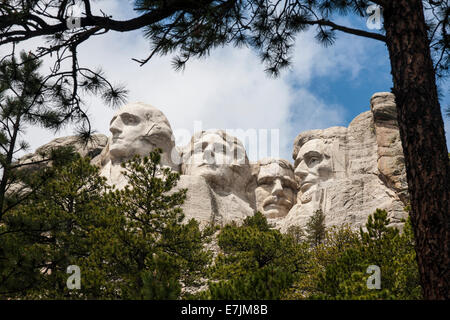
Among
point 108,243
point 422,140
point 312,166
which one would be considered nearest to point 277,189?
point 312,166

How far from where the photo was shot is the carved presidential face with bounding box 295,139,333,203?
28.6 m

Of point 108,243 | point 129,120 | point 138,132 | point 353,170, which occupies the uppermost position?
point 129,120

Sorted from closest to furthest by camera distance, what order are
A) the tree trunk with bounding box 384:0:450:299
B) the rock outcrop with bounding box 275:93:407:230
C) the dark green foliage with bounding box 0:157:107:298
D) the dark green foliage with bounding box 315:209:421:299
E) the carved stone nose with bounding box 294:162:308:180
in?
the tree trunk with bounding box 384:0:450:299 < the dark green foliage with bounding box 315:209:421:299 < the dark green foliage with bounding box 0:157:107:298 < the rock outcrop with bounding box 275:93:407:230 < the carved stone nose with bounding box 294:162:308:180

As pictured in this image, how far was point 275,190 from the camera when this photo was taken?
102 feet

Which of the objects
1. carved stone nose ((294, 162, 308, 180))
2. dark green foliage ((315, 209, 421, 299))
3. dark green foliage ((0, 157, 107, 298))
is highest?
carved stone nose ((294, 162, 308, 180))

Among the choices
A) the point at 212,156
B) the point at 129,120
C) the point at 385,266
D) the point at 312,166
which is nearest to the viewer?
the point at 385,266

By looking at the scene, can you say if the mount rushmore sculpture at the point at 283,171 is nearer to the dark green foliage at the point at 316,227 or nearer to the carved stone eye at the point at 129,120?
the carved stone eye at the point at 129,120

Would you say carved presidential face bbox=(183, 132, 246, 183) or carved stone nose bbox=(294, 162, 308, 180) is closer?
carved presidential face bbox=(183, 132, 246, 183)

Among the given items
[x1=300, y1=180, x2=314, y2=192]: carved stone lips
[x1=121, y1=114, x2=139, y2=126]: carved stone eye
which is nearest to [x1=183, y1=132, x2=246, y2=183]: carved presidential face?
[x1=300, y1=180, x2=314, y2=192]: carved stone lips

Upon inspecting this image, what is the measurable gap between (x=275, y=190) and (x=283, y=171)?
1.84 m

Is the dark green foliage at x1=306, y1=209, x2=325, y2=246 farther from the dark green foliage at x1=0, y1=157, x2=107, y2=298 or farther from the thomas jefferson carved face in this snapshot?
the dark green foliage at x1=0, y1=157, x2=107, y2=298

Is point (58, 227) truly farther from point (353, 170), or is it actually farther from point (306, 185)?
point (353, 170)

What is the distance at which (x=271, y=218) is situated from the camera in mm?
29922

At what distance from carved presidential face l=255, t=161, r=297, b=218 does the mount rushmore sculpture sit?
64 millimetres
